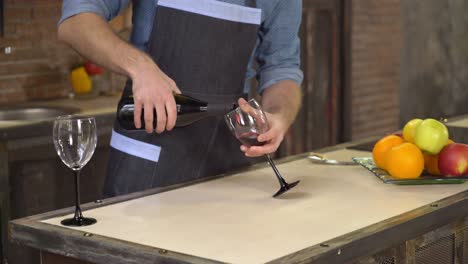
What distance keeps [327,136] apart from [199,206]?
4.31m

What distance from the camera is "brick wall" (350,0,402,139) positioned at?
21.3ft

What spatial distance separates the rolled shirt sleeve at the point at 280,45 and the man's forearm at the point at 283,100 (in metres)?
0.03

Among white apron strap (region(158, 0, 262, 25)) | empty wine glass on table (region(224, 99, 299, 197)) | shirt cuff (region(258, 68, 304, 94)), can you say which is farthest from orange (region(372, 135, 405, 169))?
white apron strap (region(158, 0, 262, 25))

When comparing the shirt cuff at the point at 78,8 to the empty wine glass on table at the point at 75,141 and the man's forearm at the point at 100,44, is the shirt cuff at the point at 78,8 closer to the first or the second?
the man's forearm at the point at 100,44

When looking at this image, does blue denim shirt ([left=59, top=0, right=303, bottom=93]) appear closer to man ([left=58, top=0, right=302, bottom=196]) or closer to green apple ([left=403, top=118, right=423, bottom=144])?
man ([left=58, top=0, right=302, bottom=196])

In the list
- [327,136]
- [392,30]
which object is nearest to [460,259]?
[327,136]

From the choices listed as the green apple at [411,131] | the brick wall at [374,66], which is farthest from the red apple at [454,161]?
the brick wall at [374,66]

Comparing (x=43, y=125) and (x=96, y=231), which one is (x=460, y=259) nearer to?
(x=96, y=231)

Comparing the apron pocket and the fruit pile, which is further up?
the fruit pile

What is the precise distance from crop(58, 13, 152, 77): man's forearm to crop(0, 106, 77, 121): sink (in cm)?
181

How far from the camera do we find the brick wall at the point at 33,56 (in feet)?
14.7

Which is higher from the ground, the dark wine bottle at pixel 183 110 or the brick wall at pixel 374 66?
the dark wine bottle at pixel 183 110

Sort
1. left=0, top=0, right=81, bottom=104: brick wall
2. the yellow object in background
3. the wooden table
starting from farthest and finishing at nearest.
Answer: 1. the yellow object in background
2. left=0, top=0, right=81, bottom=104: brick wall
3. the wooden table

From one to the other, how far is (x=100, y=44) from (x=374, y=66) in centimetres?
464
